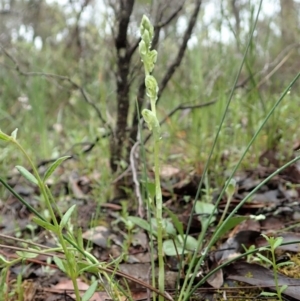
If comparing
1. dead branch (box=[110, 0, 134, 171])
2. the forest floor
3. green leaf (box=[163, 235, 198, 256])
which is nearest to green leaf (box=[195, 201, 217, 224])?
the forest floor

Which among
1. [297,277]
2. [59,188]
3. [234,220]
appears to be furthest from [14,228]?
[297,277]

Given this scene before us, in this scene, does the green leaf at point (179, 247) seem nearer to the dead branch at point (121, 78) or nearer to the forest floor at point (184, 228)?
the forest floor at point (184, 228)

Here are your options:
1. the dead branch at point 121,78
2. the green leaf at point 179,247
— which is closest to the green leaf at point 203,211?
the green leaf at point 179,247

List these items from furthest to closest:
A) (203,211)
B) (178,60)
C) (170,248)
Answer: (178,60) < (203,211) < (170,248)

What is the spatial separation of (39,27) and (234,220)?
577cm

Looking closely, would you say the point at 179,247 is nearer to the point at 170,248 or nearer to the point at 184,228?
the point at 170,248

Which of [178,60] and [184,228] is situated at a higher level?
[178,60]

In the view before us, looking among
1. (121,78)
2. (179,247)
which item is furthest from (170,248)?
(121,78)

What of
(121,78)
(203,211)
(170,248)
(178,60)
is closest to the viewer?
(170,248)

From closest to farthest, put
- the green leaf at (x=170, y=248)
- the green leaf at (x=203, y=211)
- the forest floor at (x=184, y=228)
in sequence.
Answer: the forest floor at (x=184, y=228) → the green leaf at (x=170, y=248) → the green leaf at (x=203, y=211)

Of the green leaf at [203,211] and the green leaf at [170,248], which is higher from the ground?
the green leaf at [203,211]

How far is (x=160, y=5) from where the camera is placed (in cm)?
167

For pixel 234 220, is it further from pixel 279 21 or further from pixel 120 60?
pixel 279 21

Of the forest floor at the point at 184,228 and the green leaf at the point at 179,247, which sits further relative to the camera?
the green leaf at the point at 179,247
